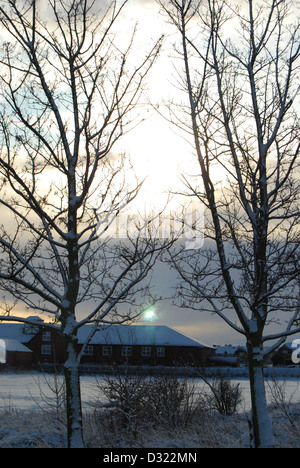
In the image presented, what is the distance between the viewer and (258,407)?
6.42m

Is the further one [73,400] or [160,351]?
[160,351]

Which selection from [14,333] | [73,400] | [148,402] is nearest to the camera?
[73,400]

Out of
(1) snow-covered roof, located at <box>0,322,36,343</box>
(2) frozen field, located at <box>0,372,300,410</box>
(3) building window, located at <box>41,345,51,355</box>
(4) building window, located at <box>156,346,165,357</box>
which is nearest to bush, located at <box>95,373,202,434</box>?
(2) frozen field, located at <box>0,372,300,410</box>

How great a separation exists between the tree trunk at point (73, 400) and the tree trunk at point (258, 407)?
90.1 inches

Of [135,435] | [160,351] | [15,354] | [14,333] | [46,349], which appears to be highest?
[14,333]

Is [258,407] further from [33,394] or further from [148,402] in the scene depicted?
[33,394]

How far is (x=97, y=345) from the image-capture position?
53.4 meters

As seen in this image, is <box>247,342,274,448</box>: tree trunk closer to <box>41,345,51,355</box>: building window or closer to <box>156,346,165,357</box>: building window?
<box>156,346,165,357</box>: building window

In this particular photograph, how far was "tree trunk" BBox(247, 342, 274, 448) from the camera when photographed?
627 cm

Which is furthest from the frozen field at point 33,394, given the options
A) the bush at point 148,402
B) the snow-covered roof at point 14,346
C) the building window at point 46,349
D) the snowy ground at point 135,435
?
the building window at point 46,349

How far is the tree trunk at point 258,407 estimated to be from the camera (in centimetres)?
627

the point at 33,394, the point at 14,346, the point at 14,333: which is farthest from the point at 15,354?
the point at 33,394

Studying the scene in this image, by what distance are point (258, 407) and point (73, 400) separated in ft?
8.05

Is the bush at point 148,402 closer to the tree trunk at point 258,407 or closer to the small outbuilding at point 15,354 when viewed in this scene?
the tree trunk at point 258,407
